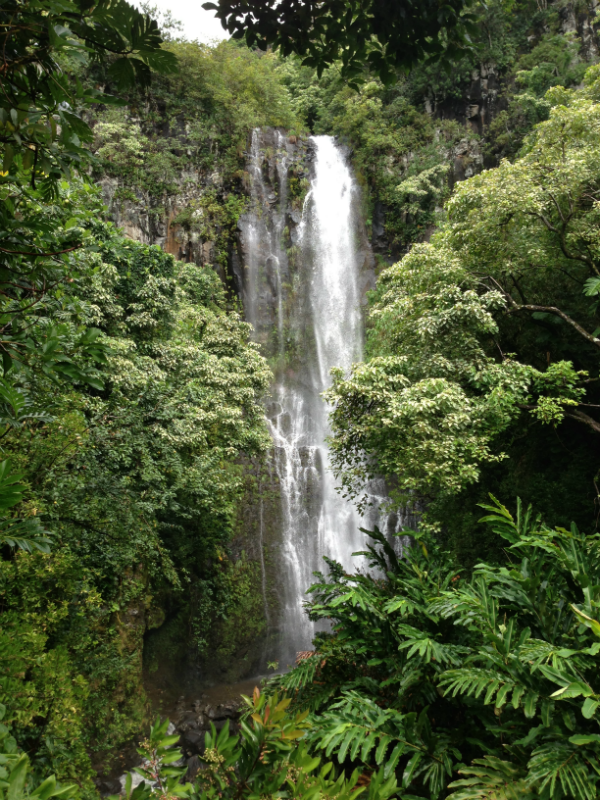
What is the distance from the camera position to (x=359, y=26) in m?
2.54

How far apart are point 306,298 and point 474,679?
45.7 ft

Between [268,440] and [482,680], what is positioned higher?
[482,680]

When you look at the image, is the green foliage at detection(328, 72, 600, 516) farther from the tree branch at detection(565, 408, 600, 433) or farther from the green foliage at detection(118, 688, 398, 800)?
the green foliage at detection(118, 688, 398, 800)

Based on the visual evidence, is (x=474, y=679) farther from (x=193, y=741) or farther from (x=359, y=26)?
(x=193, y=741)

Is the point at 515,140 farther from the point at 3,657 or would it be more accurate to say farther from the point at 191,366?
the point at 3,657

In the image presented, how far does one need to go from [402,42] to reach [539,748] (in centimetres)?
341

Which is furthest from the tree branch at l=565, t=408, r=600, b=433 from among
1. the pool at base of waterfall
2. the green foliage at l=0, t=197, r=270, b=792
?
the pool at base of waterfall

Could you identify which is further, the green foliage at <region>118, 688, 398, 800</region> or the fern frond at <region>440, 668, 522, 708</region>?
the fern frond at <region>440, 668, 522, 708</region>

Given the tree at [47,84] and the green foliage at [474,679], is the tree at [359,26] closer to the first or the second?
the tree at [47,84]

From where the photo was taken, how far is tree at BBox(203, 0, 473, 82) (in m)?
2.46

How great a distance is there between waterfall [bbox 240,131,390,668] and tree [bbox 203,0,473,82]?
10125mm

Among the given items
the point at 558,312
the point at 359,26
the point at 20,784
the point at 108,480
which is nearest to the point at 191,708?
the point at 108,480

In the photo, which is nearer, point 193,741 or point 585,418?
point 585,418

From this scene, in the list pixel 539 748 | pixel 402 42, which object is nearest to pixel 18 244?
pixel 402 42
